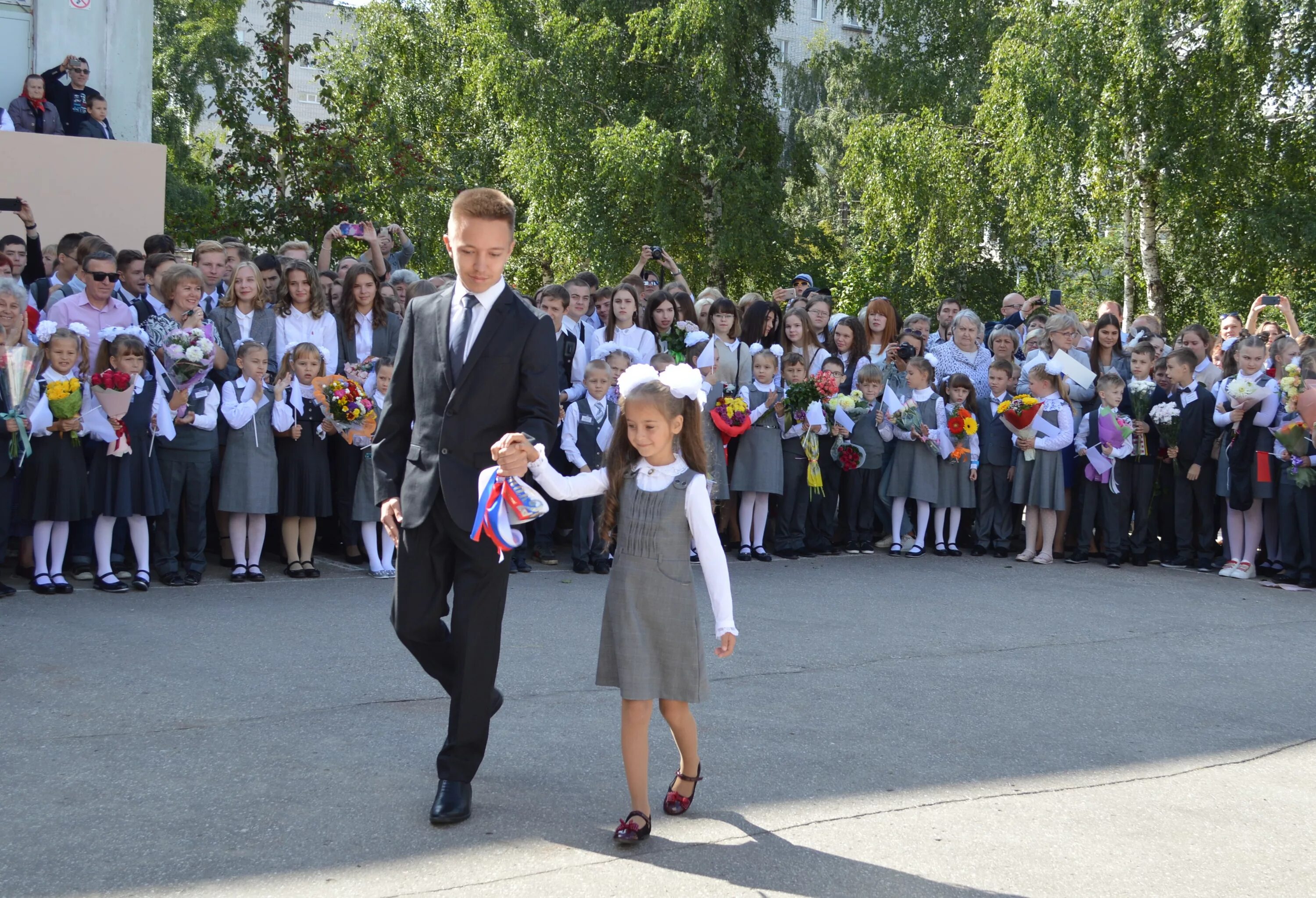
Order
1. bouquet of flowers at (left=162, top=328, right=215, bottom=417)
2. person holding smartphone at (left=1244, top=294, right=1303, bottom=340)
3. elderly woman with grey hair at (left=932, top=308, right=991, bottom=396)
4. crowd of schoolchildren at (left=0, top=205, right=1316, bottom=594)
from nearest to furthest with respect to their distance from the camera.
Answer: crowd of schoolchildren at (left=0, top=205, right=1316, bottom=594), bouquet of flowers at (left=162, top=328, right=215, bottom=417), elderly woman with grey hair at (left=932, top=308, right=991, bottom=396), person holding smartphone at (left=1244, top=294, right=1303, bottom=340)

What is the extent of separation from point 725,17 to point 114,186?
18083 millimetres

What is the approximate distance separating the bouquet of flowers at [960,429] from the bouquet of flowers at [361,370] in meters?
4.99

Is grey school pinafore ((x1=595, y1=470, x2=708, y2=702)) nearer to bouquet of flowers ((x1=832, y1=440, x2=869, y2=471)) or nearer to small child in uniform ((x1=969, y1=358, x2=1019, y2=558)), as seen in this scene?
bouquet of flowers ((x1=832, y1=440, x2=869, y2=471))

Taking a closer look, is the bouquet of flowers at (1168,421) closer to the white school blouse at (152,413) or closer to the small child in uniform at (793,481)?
the small child in uniform at (793,481)

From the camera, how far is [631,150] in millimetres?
26750

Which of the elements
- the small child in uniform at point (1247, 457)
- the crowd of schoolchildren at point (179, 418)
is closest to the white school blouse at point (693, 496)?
the crowd of schoolchildren at point (179, 418)

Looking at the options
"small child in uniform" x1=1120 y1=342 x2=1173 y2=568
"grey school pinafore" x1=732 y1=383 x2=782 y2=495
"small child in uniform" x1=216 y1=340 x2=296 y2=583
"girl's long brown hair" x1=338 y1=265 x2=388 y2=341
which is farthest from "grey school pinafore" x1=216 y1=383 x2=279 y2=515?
"small child in uniform" x1=1120 y1=342 x2=1173 y2=568

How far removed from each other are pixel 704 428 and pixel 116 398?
151 inches

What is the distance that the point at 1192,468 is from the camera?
36.9 feet

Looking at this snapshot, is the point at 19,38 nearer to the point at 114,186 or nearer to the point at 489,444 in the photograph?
the point at 114,186

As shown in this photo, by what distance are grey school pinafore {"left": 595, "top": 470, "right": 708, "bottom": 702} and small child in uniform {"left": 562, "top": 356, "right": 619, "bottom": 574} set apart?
524cm

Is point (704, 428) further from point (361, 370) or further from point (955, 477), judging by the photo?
point (955, 477)

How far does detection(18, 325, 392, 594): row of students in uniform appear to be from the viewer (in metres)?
8.10

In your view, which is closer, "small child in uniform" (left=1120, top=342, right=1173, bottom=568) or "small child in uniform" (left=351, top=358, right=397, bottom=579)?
"small child in uniform" (left=351, top=358, right=397, bottom=579)
